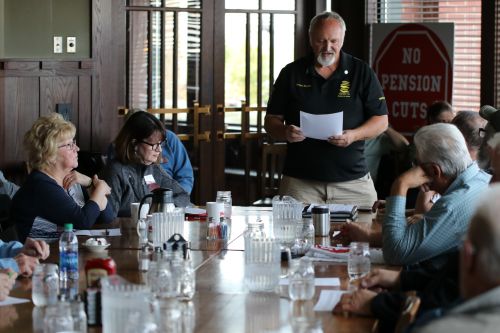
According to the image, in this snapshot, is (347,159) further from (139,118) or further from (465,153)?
(465,153)

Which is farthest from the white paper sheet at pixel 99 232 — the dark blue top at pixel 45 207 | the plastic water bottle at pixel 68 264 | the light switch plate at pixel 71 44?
the light switch plate at pixel 71 44

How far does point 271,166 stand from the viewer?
784 cm

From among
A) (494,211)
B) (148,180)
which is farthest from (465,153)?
(148,180)

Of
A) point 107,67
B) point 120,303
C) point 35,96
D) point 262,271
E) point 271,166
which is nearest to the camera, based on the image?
point 120,303

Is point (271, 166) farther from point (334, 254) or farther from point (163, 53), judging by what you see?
point (334, 254)

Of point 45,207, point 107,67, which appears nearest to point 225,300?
point 45,207

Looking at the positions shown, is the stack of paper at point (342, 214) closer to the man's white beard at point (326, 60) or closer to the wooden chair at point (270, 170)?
the man's white beard at point (326, 60)

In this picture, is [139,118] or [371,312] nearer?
[371,312]

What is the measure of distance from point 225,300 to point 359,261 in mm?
596

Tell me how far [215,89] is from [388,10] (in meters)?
1.61

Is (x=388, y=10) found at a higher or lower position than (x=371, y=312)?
higher

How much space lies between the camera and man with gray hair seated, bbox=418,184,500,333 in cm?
201

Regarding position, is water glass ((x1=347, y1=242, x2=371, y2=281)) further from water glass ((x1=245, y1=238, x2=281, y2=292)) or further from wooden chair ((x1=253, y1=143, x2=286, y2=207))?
wooden chair ((x1=253, y1=143, x2=286, y2=207))

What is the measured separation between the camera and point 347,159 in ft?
19.9
